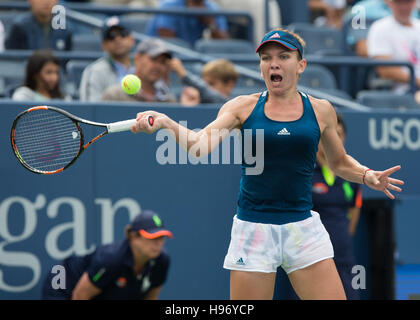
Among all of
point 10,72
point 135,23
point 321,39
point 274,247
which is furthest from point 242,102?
point 321,39

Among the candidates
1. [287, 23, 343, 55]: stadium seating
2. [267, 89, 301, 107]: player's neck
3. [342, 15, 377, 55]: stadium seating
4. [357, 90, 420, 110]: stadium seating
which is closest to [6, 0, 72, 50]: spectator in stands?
[287, 23, 343, 55]: stadium seating

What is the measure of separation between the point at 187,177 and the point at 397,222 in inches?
64.5

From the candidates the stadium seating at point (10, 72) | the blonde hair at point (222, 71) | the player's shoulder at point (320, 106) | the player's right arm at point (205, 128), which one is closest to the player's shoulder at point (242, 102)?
the player's right arm at point (205, 128)

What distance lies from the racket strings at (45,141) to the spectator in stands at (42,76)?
2.82 ft

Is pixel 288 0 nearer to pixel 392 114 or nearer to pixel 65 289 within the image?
pixel 392 114

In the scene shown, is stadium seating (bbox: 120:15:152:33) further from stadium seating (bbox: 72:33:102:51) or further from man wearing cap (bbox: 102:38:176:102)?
man wearing cap (bbox: 102:38:176:102)

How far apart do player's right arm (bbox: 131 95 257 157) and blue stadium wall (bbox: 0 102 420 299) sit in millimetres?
1675

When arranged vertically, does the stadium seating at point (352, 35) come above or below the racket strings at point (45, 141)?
above

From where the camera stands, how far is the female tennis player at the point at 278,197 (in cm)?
388

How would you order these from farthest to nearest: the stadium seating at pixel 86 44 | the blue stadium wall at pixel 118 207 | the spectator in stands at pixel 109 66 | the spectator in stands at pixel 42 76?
the stadium seating at pixel 86 44, the spectator in stands at pixel 109 66, the spectator in stands at pixel 42 76, the blue stadium wall at pixel 118 207

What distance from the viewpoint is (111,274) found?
17.6 feet

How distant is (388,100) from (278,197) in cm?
355

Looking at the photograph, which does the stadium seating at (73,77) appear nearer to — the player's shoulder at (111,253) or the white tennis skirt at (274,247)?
the player's shoulder at (111,253)

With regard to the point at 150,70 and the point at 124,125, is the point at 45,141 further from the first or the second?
the point at 150,70
